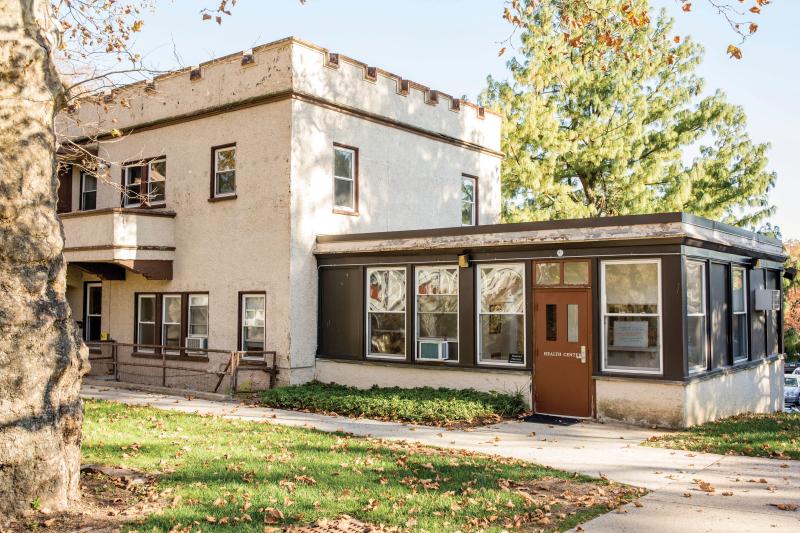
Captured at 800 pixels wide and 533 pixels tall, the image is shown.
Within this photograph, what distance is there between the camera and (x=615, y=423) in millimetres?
13297

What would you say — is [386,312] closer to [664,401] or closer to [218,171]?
[218,171]

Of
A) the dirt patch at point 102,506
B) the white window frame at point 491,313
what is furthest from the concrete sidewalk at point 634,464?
the dirt patch at point 102,506

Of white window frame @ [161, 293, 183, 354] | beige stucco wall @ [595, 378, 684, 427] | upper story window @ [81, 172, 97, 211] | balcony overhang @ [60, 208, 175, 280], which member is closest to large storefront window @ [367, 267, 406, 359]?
beige stucco wall @ [595, 378, 684, 427]

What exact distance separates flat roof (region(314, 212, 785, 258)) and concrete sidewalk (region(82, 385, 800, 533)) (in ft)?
11.5

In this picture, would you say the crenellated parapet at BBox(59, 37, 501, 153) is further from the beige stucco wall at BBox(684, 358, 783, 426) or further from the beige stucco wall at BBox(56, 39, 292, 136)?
the beige stucco wall at BBox(684, 358, 783, 426)

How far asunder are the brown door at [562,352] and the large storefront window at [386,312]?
3427 millimetres

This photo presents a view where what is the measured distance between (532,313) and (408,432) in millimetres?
3863

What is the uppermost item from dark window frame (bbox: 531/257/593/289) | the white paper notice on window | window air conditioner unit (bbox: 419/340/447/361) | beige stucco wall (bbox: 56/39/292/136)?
beige stucco wall (bbox: 56/39/292/136)

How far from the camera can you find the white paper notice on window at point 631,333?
13.3 metres

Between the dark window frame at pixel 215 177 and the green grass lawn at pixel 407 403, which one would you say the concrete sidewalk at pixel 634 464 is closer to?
the green grass lawn at pixel 407 403

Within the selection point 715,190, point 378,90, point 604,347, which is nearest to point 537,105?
point 715,190

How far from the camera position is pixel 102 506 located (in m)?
7.09

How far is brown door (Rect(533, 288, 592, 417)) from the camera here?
13742mm

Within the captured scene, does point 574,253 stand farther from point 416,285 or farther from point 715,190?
point 715,190
